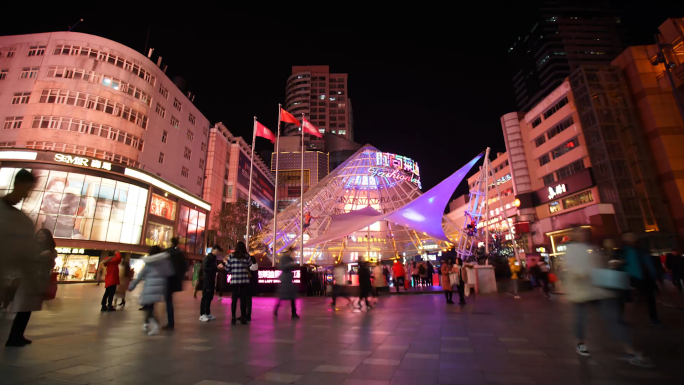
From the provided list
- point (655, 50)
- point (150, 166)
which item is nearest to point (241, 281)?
point (150, 166)

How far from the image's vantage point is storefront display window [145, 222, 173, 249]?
3744cm

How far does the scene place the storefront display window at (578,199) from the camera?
41156 millimetres

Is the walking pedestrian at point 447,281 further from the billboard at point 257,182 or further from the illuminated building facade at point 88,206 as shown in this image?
the billboard at point 257,182

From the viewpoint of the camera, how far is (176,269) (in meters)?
7.05

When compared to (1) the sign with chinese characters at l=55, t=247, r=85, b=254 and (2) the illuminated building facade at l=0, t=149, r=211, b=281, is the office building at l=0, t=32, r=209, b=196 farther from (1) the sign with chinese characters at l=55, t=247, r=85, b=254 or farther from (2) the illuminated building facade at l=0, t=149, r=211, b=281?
(1) the sign with chinese characters at l=55, t=247, r=85, b=254

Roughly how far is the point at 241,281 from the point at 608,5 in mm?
140390

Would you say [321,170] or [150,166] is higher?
[321,170]

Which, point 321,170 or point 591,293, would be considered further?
point 321,170

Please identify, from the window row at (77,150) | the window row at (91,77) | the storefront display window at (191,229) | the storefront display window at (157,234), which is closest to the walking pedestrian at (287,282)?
the storefront display window at (157,234)

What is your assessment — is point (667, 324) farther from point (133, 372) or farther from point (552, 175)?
point (552, 175)

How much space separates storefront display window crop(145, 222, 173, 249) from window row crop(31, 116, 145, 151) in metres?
10.5

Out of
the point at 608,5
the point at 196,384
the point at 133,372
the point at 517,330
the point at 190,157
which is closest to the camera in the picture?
the point at 196,384

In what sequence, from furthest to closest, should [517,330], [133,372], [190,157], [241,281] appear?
[190,157]
[241,281]
[517,330]
[133,372]

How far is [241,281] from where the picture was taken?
826 cm
